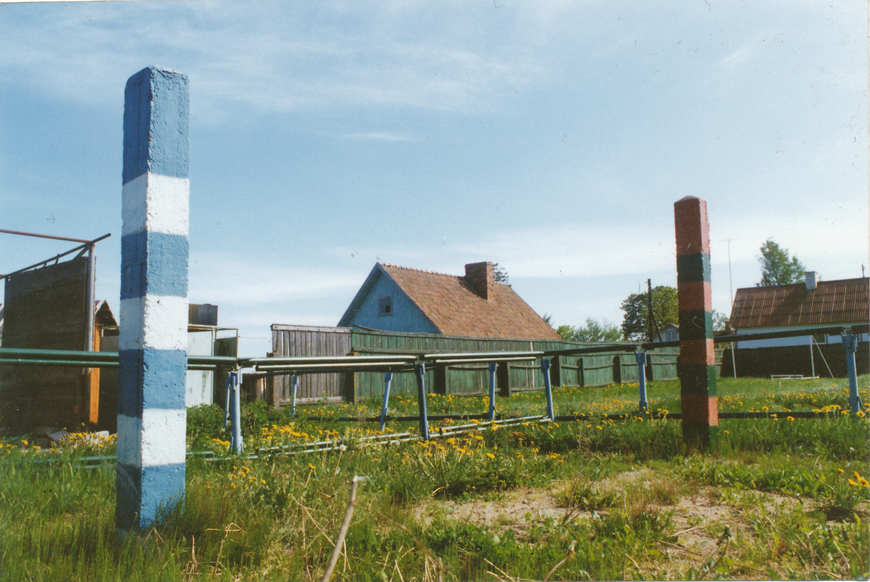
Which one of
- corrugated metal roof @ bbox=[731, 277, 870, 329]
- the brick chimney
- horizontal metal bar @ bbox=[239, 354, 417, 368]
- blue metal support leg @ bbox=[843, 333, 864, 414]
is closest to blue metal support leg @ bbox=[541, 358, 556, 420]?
horizontal metal bar @ bbox=[239, 354, 417, 368]

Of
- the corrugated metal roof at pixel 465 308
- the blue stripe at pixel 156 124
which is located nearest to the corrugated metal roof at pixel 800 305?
the corrugated metal roof at pixel 465 308

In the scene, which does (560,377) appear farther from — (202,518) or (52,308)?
(202,518)

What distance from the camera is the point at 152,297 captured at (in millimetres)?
2467

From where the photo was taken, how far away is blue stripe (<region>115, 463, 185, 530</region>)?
238 centimetres

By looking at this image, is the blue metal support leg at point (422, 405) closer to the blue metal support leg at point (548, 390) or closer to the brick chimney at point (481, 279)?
the blue metal support leg at point (548, 390)

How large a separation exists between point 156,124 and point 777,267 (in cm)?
6205

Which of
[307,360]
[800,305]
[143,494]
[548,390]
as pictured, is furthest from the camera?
[800,305]

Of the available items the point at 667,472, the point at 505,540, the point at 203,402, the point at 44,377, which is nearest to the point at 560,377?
the point at 203,402

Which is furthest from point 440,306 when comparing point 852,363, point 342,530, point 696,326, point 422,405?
point 342,530

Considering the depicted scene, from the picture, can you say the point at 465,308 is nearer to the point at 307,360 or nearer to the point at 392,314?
the point at 392,314

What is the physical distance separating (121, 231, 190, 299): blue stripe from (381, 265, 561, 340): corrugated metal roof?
2038 cm

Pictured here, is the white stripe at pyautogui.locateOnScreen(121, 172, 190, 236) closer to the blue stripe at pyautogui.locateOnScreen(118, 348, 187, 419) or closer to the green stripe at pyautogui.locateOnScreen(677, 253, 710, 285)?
the blue stripe at pyautogui.locateOnScreen(118, 348, 187, 419)

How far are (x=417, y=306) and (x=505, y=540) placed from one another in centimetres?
2115

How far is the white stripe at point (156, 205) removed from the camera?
2.50 meters
